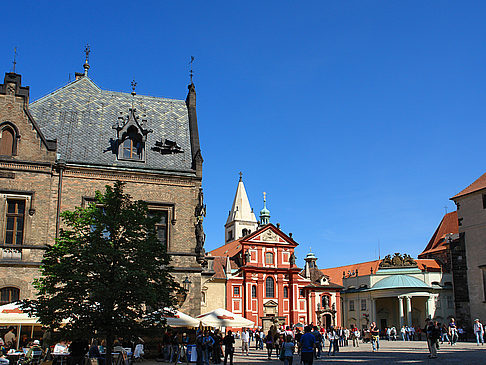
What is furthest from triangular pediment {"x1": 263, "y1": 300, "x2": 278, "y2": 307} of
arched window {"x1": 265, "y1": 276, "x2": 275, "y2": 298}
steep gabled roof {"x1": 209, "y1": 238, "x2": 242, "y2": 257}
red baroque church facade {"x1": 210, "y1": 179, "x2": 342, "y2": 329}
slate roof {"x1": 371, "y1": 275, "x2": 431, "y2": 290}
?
slate roof {"x1": 371, "y1": 275, "x2": 431, "y2": 290}

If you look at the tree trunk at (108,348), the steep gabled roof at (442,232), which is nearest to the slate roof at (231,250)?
the steep gabled roof at (442,232)

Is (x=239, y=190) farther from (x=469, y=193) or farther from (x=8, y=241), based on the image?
(x=8, y=241)

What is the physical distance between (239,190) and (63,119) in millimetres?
74344

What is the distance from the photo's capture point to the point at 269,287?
217 feet

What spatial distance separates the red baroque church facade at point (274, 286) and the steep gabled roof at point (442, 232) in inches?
636

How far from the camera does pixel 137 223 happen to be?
16.3 m

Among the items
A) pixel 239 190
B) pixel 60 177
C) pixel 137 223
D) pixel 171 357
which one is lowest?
pixel 171 357

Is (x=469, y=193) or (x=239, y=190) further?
(x=239, y=190)

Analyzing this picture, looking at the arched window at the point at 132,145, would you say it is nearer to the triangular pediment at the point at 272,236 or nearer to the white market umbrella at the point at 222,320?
the white market umbrella at the point at 222,320

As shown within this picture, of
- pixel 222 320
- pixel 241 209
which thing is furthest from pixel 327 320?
pixel 222 320

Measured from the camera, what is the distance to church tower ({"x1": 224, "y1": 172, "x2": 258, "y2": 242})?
97.4 m

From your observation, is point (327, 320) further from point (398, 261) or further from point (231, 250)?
point (231, 250)

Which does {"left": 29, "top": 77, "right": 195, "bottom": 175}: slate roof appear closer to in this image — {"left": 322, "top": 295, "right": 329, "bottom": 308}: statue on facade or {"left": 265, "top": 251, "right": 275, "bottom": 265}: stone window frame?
{"left": 265, "top": 251, "right": 275, "bottom": 265}: stone window frame

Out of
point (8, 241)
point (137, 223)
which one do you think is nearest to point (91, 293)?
point (137, 223)
